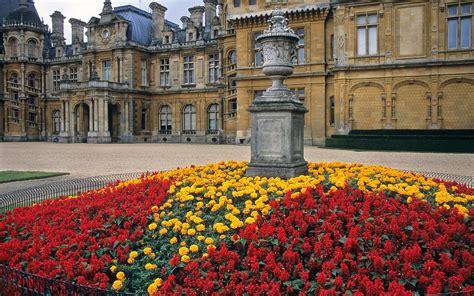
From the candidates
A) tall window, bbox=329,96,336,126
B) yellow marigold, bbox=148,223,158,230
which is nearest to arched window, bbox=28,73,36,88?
tall window, bbox=329,96,336,126

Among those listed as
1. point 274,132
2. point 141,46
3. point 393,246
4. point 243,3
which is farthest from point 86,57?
point 393,246

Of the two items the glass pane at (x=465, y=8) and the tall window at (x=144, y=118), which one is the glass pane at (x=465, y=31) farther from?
the tall window at (x=144, y=118)

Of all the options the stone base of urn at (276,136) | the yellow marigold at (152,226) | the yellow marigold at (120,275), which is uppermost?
the stone base of urn at (276,136)

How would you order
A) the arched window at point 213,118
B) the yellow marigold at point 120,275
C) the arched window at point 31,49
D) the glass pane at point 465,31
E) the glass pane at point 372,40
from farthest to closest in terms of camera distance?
1. the arched window at point 31,49
2. the arched window at point 213,118
3. the glass pane at point 372,40
4. the glass pane at point 465,31
5. the yellow marigold at point 120,275

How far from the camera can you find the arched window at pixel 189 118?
50969mm

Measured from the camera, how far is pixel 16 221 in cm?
719

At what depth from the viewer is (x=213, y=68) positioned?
1937 inches

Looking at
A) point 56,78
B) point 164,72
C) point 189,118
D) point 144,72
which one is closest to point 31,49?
point 56,78

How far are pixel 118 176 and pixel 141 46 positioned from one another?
3959 cm

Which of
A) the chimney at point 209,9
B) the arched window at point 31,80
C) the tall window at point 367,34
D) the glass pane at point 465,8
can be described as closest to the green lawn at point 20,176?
the tall window at point 367,34

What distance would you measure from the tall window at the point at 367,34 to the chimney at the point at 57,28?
48881 millimetres

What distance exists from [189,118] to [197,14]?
14.2 meters

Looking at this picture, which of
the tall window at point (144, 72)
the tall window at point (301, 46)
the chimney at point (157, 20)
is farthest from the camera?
the chimney at point (157, 20)

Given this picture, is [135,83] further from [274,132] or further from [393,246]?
[393,246]
